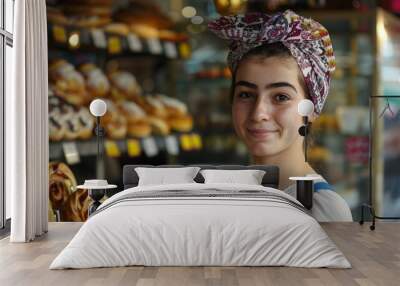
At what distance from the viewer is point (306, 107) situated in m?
7.30

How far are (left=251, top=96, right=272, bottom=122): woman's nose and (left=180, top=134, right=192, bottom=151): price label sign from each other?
83 centimetres

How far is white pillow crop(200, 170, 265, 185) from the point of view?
7.03 m

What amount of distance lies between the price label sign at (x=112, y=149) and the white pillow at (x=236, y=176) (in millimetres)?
1213

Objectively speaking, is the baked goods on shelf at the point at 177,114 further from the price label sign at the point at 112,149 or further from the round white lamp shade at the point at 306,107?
the round white lamp shade at the point at 306,107

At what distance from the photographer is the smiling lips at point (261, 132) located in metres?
7.69

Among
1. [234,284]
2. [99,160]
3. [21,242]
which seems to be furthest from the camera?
[99,160]

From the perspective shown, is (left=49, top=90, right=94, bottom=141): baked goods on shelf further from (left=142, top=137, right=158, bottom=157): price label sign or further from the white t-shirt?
the white t-shirt

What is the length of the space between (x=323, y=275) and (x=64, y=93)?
4.41 metres

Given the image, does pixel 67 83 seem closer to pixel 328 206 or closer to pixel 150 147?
pixel 150 147

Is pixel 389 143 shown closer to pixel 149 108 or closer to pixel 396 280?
pixel 149 108

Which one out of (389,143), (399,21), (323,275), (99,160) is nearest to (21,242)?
(99,160)

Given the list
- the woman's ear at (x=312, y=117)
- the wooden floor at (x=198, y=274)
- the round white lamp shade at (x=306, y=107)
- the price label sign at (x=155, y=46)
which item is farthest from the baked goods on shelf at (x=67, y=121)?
the woman's ear at (x=312, y=117)

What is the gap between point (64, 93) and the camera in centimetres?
777

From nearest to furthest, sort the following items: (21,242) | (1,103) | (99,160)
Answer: (21,242) < (1,103) < (99,160)
